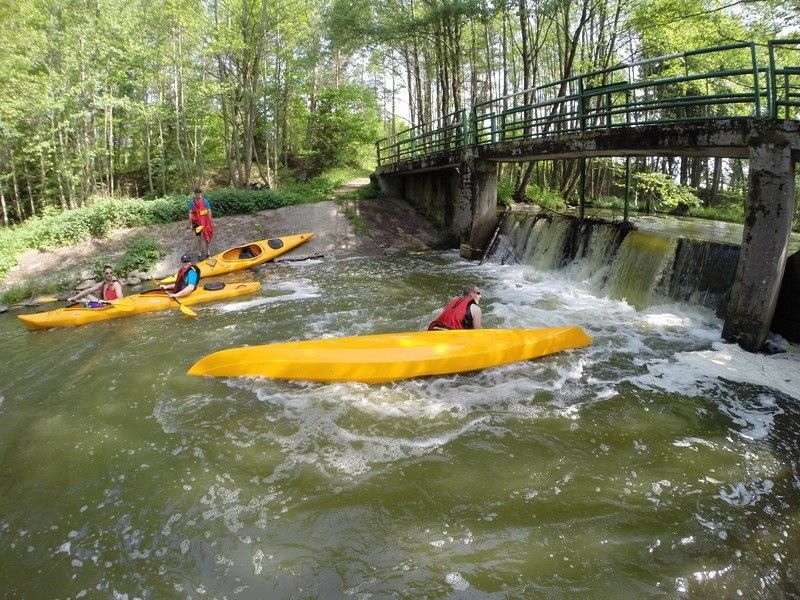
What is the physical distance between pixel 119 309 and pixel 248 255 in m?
Result: 4.32

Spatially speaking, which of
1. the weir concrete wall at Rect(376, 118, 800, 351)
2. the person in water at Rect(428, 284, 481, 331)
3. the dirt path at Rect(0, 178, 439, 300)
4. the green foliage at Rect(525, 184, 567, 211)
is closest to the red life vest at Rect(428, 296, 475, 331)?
the person in water at Rect(428, 284, 481, 331)

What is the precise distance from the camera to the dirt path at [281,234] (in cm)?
1209

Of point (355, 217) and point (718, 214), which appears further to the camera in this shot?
point (718, 214)

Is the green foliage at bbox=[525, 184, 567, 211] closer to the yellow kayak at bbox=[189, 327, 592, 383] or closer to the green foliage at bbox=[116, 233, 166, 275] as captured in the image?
the green foliage at bbox=[116, 233, 166, 275]

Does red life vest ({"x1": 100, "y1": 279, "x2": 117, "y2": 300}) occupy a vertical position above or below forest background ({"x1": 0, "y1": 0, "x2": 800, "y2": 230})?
below

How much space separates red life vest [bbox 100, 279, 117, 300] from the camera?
28.5 ft

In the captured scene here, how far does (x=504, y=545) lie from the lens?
314cm

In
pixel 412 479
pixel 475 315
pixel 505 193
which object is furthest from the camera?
pixel 505 193

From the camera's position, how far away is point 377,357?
5391 mm

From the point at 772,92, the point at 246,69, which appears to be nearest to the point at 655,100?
the point at 772,92

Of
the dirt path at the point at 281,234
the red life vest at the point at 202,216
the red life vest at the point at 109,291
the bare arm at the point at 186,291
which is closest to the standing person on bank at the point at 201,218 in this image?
the red life vest at the point at 202,216

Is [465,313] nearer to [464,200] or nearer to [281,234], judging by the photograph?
[464,200]

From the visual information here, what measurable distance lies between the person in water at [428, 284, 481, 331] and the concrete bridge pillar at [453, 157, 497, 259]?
692 centimetres

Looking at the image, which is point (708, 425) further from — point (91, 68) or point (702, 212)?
point (91, 68)
